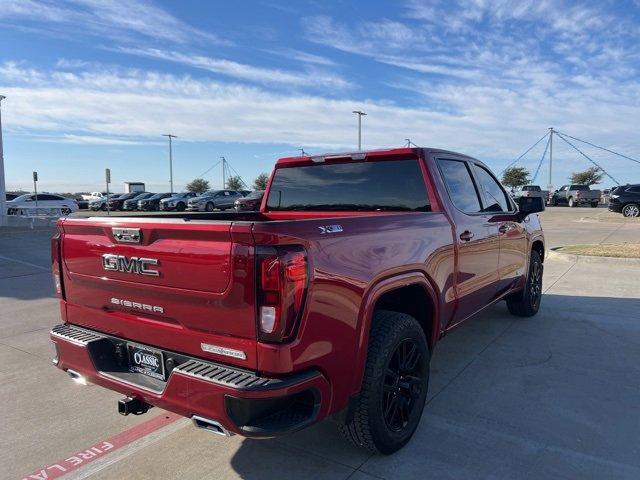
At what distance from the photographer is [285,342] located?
2334 millimetres

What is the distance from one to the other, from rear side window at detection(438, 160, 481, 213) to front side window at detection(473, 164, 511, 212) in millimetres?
205

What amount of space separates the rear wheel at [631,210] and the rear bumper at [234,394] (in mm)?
28442

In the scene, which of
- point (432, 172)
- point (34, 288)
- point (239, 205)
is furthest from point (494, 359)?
point (239, 205)

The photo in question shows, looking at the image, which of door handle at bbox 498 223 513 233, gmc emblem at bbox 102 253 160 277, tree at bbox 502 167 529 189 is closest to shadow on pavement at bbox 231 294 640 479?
door handle at bbox 498 223 513 233

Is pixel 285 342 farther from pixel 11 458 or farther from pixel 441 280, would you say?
pixel 11 458

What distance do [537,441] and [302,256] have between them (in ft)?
6.90

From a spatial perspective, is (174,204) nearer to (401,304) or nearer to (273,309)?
(401,304)

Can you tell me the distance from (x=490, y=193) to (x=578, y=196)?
39389mm

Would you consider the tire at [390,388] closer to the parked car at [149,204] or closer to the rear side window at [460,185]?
the rear side window at [460,185]

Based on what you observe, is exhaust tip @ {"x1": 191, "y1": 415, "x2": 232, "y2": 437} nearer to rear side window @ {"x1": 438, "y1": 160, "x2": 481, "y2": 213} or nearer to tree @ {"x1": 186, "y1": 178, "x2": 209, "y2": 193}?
rear side window @ {"x1": 438, "y1": 160, "x2": 481, "y2": 213}

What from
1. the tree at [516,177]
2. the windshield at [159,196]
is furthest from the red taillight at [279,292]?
the tree at [516,177]

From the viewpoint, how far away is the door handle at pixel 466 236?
3991mm

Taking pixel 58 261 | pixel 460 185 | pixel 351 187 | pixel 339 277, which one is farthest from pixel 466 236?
pixel 58 261

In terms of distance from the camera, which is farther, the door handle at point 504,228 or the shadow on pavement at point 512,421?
the door handle at point 504,228
